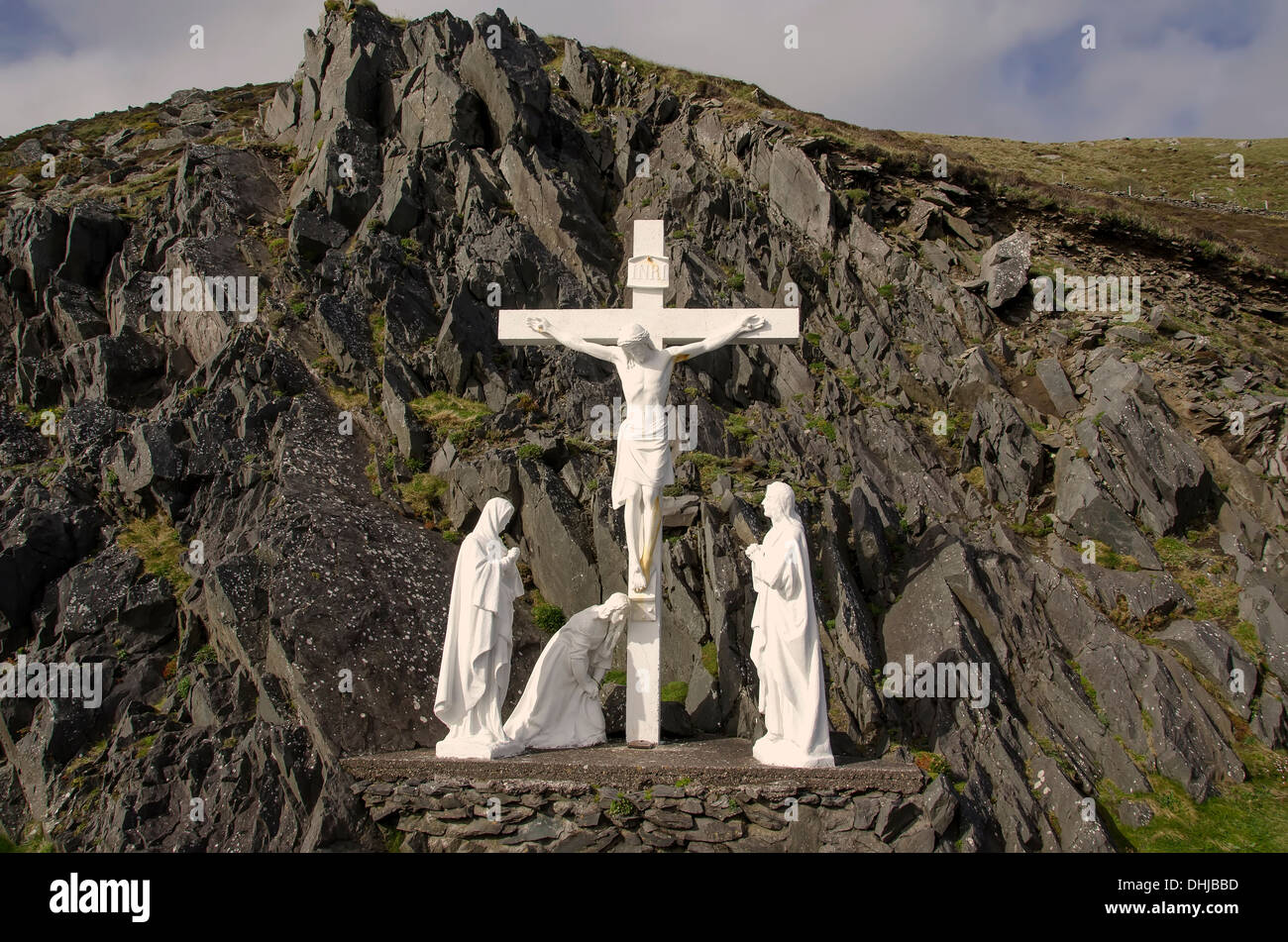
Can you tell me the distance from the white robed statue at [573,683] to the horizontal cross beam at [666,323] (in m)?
2.94

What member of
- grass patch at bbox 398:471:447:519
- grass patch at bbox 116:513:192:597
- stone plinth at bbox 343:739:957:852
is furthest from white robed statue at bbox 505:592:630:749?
grass patch at bbox 116:513:192:597

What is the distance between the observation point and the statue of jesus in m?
9.18

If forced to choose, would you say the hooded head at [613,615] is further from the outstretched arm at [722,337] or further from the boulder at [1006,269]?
the boulder at [1006,269]

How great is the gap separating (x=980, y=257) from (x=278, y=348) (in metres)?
16.5

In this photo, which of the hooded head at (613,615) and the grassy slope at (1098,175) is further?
the grassy slope at (1098,175)

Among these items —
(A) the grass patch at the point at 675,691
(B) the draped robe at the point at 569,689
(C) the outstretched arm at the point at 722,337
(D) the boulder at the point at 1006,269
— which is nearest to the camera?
(B) the draped robe at the point at 569,689

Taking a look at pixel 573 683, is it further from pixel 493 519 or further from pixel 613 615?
pixel 493 519

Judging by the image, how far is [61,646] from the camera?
485 inches

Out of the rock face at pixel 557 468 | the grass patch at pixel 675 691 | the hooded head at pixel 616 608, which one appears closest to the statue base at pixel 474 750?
the rock face at pixel 557 468

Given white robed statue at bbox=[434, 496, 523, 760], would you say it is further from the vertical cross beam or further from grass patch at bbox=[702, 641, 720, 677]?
grass patch at bbox=[702, 641, 720, 677]

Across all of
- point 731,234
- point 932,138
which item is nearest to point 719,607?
point 731,234

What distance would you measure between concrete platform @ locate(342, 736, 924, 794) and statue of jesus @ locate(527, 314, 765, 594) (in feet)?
5.79

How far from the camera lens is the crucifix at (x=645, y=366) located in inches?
360

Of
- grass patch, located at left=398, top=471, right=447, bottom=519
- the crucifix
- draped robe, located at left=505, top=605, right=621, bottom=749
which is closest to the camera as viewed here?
draped robe, located at left=505, top=605, right=621, bottom=749
